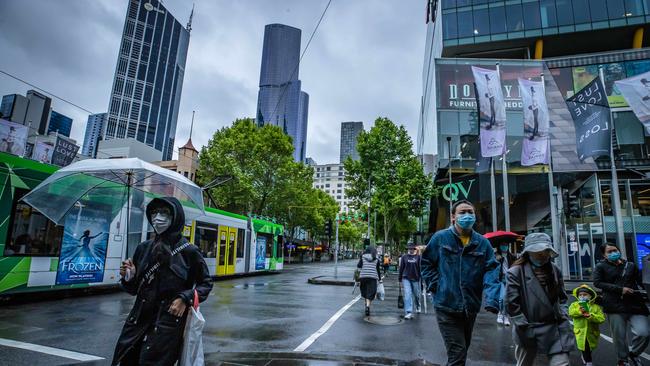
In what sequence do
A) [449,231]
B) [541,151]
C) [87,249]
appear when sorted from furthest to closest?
[541,151], [87,249], [449,231]

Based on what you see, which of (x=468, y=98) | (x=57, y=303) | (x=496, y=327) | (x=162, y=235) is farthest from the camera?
(x=468, y=98)

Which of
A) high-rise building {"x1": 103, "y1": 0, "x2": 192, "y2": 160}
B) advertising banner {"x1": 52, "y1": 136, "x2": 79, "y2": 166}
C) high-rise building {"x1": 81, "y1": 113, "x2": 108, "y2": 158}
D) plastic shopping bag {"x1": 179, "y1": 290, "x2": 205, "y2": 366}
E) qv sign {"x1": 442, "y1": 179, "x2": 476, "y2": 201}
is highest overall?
high-rise building {"x1": 103, "y1": 0, "x2": 192, "y2": 160}

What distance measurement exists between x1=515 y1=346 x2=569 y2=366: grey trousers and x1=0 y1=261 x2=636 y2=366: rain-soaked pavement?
1779mm

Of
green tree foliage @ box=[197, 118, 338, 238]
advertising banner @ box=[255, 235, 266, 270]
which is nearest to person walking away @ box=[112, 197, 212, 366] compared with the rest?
advertising banner @ box=[255, 235, 266, 270]

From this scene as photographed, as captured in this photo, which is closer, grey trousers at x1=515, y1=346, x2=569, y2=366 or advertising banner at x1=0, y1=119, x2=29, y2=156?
grey trousers at x1=515, y1=346, x2=569, y2=366

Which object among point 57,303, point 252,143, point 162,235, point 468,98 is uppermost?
point 468,98

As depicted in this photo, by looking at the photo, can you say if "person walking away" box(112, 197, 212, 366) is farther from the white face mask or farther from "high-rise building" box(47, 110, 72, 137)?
"high-rise building" box(47, 110, 72, 137)

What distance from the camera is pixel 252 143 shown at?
2991cm

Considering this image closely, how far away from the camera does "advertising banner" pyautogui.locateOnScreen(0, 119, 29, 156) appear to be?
20297 mm

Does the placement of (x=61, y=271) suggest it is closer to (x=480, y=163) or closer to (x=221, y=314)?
(x=221, y=314)

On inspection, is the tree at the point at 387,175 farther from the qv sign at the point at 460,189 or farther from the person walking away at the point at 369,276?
the person walking away at the point at 369,276

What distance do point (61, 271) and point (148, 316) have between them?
9.69 meters

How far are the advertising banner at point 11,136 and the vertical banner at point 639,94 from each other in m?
29.0

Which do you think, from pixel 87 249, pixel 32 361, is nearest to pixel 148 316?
pixel 32 361
